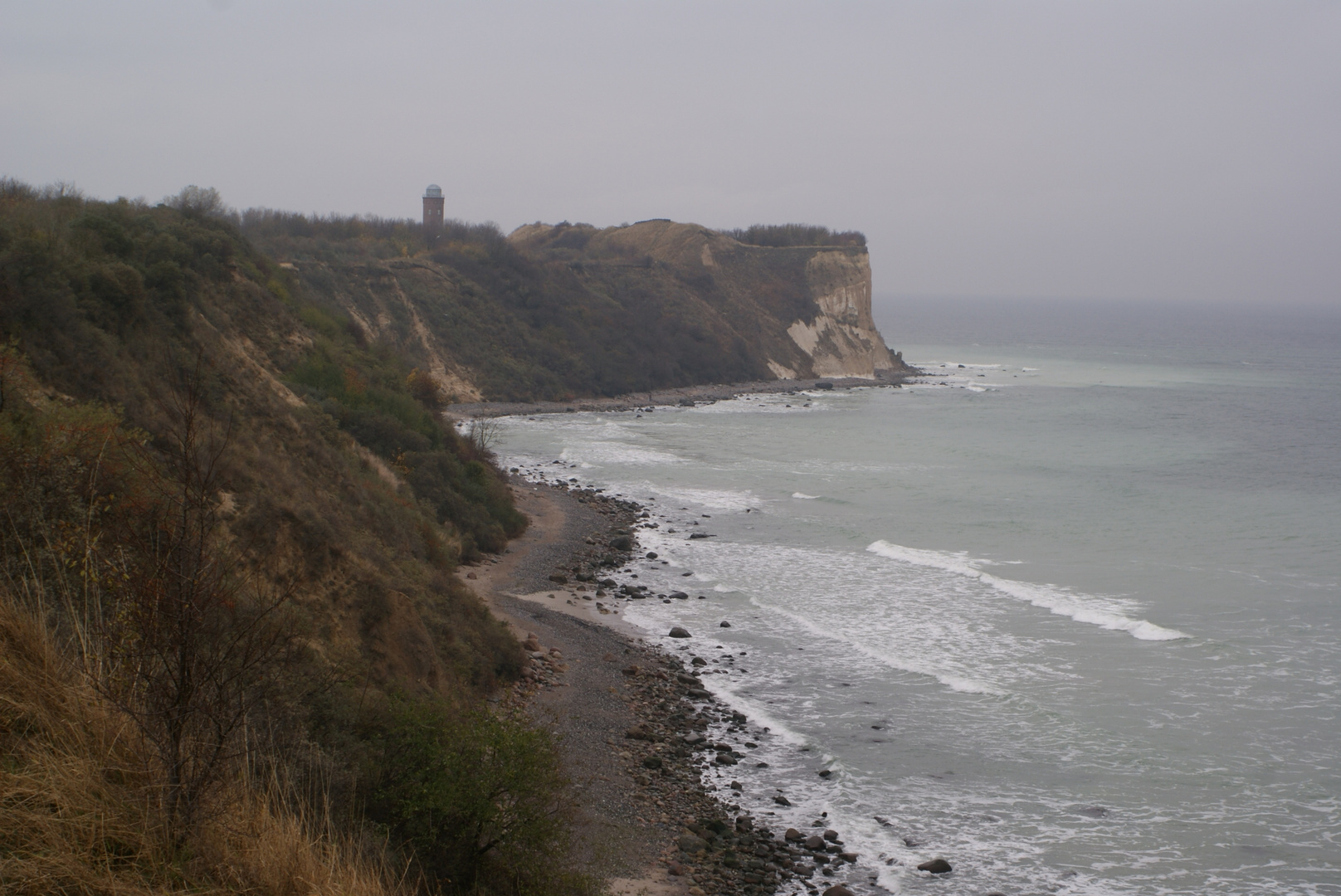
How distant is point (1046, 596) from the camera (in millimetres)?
21562

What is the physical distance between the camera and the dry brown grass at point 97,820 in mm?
3742

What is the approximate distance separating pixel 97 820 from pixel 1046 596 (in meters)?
20.8

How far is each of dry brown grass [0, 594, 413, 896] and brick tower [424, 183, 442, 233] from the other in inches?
2965

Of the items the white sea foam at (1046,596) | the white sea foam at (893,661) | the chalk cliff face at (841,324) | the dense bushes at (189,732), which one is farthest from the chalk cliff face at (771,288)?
the dense bushes at (189,732)

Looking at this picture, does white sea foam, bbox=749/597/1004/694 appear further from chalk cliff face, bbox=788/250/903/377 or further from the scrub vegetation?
chalk cliff face, bbox=788/250/903/377

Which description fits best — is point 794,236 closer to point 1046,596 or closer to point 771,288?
point 771,288

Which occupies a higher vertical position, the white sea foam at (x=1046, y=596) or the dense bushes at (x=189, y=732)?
the dense bushes at (x=189, y=732)

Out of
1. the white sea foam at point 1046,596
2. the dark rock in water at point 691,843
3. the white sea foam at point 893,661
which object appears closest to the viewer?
the dark rock in water at point 691,843

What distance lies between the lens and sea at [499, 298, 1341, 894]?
1154cm

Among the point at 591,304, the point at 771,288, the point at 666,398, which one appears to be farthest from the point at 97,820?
the point at 771,288

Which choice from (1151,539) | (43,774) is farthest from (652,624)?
(1151,539)

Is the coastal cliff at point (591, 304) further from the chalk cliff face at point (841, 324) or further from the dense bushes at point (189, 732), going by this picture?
the dense bushes at point (189, 732)

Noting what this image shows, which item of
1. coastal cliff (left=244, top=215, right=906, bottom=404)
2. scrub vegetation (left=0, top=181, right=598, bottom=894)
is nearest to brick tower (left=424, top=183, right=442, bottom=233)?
coastal cliff (left=244, top=215, right=906, bottom=404)

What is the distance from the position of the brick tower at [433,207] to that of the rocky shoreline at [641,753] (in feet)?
201
